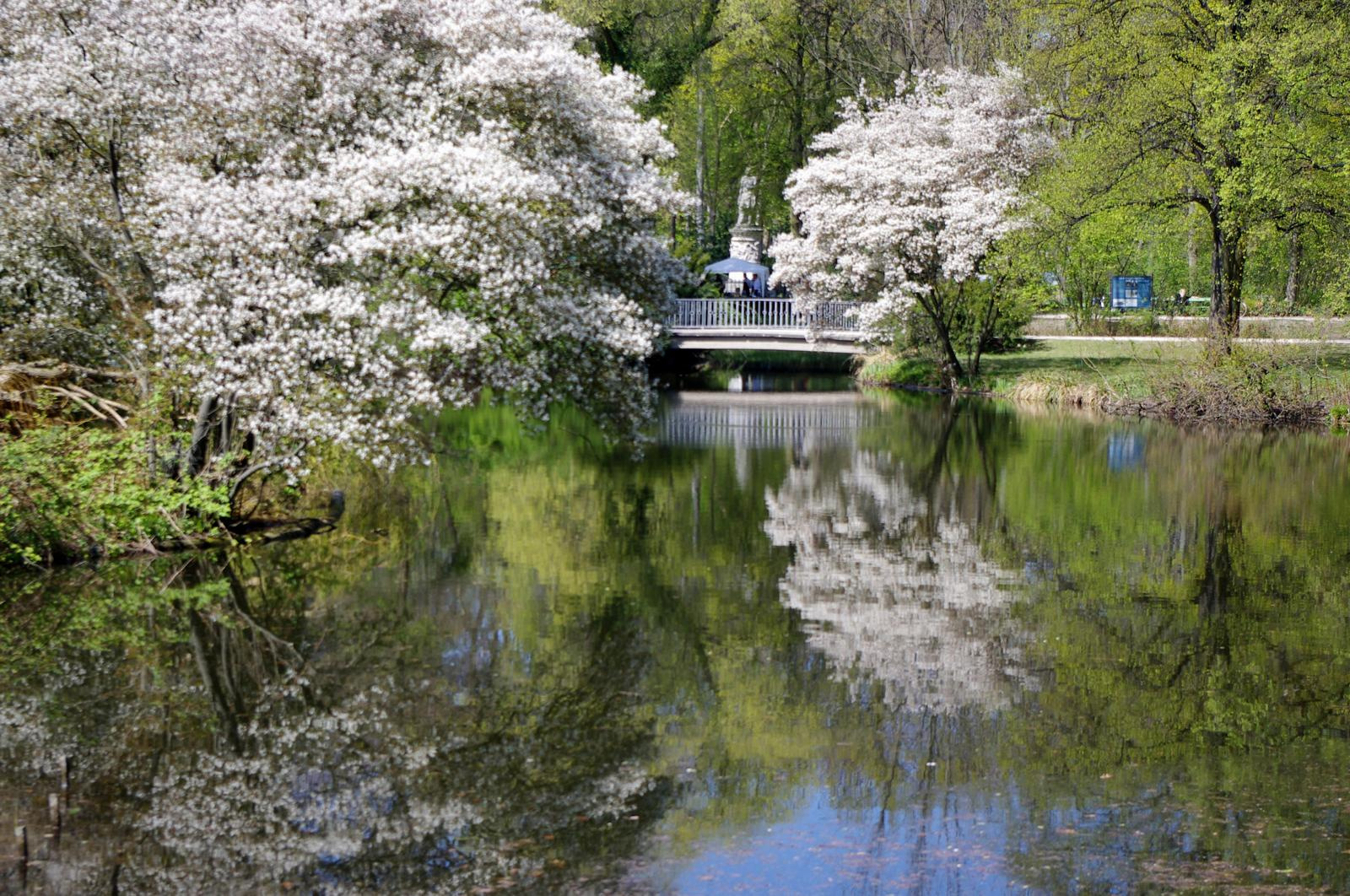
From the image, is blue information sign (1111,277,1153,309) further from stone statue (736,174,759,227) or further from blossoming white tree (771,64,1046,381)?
stone statue (736,174,759,227)

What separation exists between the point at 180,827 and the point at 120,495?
7.90m

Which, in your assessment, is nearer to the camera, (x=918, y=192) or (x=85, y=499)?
(x=85, y=499)

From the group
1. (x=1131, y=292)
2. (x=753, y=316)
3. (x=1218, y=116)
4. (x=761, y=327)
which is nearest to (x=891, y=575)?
(x=1218, y=116)

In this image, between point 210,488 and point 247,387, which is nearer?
point 247,387

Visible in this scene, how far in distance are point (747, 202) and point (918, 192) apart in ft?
93.7

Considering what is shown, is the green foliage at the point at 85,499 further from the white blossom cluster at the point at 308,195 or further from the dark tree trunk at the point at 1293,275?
the dark tree trunk at the point at 1293,275

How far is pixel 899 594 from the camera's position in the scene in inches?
577

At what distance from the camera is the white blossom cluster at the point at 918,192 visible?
38.7 m

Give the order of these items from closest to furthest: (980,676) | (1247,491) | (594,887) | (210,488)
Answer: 1. (594,887)
2. (980,676)
3. (210,488)
4. (1247,491)

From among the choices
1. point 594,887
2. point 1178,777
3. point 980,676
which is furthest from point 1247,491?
point 594,887

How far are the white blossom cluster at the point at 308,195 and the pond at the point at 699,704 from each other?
236 cm

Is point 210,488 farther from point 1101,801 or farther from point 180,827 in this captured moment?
Answer: point 1101,801

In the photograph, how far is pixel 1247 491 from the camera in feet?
70.8

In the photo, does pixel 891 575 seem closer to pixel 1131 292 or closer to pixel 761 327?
pixel 761 327
